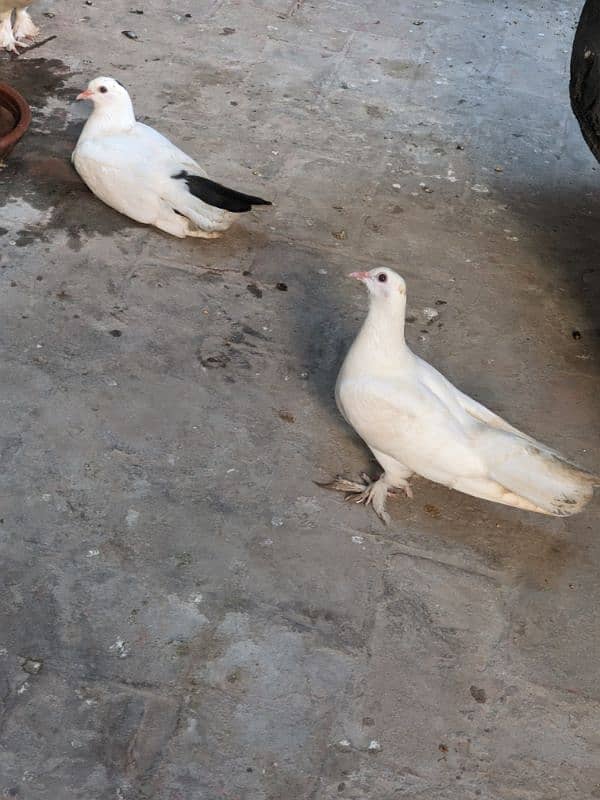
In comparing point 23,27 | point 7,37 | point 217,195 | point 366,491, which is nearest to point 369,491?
point 366,491

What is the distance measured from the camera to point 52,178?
4816 millimetres

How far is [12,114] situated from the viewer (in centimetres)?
486

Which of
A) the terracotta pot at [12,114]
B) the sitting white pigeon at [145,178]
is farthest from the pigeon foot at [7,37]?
the sitting white pigeon at [145,178]

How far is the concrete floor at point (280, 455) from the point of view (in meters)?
2.84

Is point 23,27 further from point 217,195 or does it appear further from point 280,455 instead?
point 280,455

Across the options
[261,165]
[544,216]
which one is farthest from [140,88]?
[544,216]

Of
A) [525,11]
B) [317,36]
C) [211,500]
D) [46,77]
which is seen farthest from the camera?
[525,11]

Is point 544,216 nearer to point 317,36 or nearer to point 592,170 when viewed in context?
point 592,170

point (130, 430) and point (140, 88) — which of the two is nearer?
point (130, 430)

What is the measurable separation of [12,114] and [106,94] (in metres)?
0.53

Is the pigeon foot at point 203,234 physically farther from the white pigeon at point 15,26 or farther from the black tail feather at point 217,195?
the white pigeon at point 15,26

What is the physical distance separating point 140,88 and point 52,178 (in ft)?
3.44

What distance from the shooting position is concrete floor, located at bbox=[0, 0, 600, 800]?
2842 mm

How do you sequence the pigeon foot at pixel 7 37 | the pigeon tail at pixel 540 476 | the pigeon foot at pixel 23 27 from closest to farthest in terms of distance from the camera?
the pigeon tail at pixel 540 476 → the pigeon foot at pixel 7 37 → the pigeon foot at pixel 23 27
